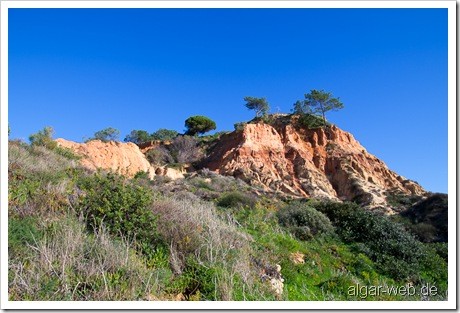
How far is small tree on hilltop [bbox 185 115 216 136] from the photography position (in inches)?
2263

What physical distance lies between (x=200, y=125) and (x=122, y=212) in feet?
166

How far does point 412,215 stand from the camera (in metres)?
25.7

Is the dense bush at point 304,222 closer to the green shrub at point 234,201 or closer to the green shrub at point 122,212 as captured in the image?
the green shrub at point 234,201

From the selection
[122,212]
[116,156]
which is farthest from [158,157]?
[122,212]

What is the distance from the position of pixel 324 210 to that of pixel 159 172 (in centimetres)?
2018

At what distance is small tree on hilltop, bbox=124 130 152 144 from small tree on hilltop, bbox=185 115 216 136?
20.9 ft

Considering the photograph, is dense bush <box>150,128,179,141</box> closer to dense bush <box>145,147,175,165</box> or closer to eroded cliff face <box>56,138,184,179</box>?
dense bush <box>145,147,175,165</box>

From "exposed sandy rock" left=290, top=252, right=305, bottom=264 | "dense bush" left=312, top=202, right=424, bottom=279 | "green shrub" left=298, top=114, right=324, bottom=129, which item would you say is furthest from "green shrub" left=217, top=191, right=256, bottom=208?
"green shrub" left=298, top=114, right=324, bottom=129

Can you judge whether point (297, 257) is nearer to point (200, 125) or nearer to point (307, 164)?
point (307, 164)

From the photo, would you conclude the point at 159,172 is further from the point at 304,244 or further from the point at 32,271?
the point at 32,271

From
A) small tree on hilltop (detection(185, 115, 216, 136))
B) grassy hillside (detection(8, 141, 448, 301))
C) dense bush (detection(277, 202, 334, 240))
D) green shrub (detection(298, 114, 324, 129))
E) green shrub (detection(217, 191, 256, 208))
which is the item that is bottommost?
grassy hillside (detection(8, 141, 448, 301))

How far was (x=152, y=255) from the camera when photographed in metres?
6.50

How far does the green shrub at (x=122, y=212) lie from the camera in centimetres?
690

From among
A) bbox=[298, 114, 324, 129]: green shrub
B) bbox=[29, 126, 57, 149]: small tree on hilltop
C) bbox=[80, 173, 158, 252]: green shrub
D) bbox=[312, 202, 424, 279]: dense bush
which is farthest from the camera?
bbox=[298, 114, 324, 129]: green shrub
